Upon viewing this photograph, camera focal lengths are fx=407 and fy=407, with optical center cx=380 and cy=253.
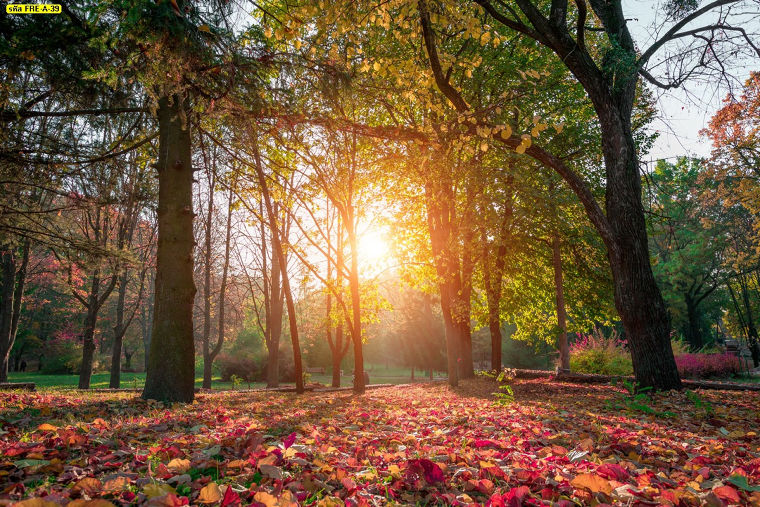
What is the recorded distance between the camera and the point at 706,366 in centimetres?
1709

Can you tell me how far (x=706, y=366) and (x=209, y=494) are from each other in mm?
21540

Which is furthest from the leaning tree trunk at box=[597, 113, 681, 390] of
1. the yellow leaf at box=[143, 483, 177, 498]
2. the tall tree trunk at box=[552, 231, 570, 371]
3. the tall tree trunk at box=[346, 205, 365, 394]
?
the yellow leaf at box=[143, 483, 177, 498]

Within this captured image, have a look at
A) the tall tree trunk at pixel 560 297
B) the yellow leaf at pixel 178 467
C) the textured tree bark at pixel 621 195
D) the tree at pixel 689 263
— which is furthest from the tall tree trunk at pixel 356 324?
the tree at pixel 689 263

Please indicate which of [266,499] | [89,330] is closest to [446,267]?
[266,499]

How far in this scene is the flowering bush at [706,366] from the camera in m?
16.9

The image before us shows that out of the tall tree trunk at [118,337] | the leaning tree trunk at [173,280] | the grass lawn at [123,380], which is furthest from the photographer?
the grass lawn at [123,380]

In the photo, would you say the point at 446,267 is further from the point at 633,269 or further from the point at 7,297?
the point at 7,297

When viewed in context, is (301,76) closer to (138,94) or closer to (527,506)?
(138,94)

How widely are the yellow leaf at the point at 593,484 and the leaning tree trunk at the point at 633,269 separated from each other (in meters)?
5.78

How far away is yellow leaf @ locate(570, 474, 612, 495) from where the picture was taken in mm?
1717

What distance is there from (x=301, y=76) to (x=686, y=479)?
5986 mm

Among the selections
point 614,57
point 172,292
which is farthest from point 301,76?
point 614,57

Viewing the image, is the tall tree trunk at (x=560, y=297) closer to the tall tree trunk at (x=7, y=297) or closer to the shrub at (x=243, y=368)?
the tall tree trunk at (x=7, y=297)

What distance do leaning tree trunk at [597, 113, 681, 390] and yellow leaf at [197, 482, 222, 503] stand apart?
6.92m
